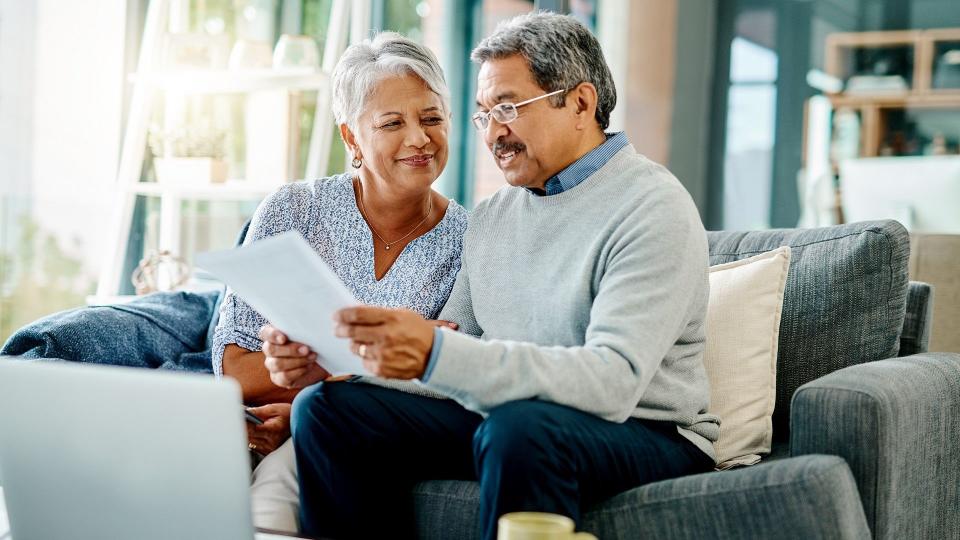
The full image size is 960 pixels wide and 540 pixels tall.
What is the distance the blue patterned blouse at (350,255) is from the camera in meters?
2.11

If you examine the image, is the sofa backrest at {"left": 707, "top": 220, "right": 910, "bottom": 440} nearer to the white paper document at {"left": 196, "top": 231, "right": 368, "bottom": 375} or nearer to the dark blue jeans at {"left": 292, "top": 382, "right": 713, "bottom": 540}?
the dark blue jeans at {"left": 292, "top": 382, "right": 713, "bottom": 540}

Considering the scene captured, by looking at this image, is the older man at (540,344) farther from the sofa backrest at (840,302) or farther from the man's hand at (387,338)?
the sofa backrest at (840,302)

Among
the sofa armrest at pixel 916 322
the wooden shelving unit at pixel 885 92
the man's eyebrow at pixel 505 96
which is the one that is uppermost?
the wooden shelving unit at pixel 885 92

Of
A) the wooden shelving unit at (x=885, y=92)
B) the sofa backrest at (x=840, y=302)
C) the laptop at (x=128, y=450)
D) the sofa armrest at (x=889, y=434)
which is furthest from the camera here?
the wooden shelving unit at (x=885, y=92)

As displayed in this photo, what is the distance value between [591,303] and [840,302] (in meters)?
0.57

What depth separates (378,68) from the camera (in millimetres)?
2146

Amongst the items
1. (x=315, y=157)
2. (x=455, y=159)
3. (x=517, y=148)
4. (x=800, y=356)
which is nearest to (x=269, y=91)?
(x=315, y=157)

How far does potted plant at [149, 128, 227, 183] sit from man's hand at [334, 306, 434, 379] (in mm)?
2271

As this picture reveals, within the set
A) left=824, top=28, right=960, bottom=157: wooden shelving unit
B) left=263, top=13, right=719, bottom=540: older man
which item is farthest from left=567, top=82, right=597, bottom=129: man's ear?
left=824, top=28, right=960, bottom=157: wooden shelving unit

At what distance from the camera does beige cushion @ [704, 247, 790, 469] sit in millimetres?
1850

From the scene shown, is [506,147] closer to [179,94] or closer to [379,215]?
[379,215]

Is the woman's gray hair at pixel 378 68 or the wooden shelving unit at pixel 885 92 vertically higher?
the wooden shelving unit at pixel 885 92

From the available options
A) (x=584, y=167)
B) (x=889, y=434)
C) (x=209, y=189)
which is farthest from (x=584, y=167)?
(x=209, y=189)

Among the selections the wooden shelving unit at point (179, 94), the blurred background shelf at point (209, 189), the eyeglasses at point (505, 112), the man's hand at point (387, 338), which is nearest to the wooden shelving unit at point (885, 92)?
the wooden shelving unit at point (179, 94)
